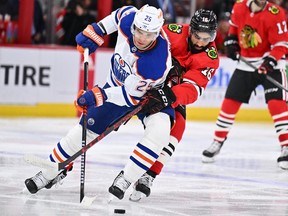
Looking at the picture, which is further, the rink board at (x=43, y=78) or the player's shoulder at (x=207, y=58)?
the rink board at (x=43, y=78)

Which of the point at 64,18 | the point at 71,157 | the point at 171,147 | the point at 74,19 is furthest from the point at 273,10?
the point at 64,18

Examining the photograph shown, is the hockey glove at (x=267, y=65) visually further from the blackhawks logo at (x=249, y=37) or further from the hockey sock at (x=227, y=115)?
the hockey sock at (x=227, y=115)

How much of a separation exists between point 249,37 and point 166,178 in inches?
57.6

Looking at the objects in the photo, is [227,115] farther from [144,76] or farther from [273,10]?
[144,76]

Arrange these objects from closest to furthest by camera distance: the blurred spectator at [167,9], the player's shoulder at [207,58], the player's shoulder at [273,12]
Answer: the player's shoulder at [207,58] → the player's shoulder at [273,12] → the blurred spectator at [167,9]

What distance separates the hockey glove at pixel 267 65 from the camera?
20.6 feet

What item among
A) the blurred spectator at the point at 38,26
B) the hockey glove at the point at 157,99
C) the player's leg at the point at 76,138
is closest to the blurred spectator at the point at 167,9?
the blurred spectator at the point at 38,26

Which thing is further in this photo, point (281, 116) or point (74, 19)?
point (74, 19)

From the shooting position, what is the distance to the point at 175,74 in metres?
4.77

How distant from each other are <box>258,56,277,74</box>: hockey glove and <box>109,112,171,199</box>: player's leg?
2.04m

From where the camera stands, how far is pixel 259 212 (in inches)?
179

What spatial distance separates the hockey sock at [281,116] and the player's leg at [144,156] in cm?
207

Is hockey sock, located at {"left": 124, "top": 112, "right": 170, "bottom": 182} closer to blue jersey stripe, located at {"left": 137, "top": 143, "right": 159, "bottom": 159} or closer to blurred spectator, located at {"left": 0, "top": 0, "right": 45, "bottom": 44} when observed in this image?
blue jersey stripe, located at {"left": 137, "top": 143, "right": 159, "bottom": 159}

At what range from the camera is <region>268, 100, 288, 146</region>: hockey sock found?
6.32 metres
